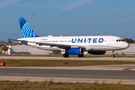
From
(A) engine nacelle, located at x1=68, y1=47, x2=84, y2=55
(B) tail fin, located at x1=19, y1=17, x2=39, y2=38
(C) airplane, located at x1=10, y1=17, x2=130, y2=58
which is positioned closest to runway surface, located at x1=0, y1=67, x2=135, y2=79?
(A) engine nacelle, located at x1=68, y1=47, x2=84, y2=55

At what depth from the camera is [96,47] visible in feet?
164

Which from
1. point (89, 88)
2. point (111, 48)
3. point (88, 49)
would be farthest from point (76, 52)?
point (89, 88)

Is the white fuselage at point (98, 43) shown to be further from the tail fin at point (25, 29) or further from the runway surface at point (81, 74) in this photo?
the runway surface at point (81, 74)

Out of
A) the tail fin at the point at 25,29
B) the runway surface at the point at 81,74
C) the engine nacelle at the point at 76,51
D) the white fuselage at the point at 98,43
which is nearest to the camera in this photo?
the runway surface at the point at 81,74

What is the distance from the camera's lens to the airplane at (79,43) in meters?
49.5

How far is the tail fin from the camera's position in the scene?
205 feet

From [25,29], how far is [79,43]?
64.7 feet

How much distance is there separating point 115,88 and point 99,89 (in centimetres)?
105

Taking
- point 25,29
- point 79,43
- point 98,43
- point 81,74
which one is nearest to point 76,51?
point 79,43

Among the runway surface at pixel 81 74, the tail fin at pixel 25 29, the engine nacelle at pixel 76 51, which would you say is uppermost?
the tail fin at pixel 25 29

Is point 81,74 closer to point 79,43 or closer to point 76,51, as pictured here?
point 76,51

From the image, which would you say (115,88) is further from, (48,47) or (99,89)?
(48,47)

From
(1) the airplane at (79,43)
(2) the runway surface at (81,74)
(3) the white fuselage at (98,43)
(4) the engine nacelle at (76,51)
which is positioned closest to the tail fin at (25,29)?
(1) the airplane at (79,43)

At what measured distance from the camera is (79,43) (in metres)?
52.1
